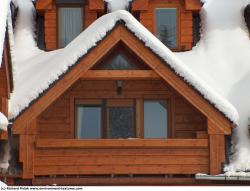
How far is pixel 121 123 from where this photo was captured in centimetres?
1620

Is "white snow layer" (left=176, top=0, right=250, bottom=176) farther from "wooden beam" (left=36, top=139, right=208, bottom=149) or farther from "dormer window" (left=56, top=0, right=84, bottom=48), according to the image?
"dormer window" (left=56, top=0, right=84, bottom=48)

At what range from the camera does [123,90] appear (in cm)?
1636

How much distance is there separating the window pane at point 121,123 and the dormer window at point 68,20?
2.57 metres

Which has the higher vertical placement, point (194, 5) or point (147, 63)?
point (194, 5)

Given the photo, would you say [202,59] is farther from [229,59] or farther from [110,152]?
[110,152]

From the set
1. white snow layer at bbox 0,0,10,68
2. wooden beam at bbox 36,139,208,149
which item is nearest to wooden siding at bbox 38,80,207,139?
wooden beam at bbox 36,139,208,149

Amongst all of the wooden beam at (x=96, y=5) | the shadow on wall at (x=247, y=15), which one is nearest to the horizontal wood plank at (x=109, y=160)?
the wooden beam at (x=96, y=5)

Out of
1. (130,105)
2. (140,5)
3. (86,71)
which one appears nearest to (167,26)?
(140,5)

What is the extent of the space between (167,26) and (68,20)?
2.45 meters

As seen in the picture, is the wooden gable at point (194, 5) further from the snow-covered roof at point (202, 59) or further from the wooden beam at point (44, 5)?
the wooden beam at point (44, 5)

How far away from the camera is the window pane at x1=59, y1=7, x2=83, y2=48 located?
17.9 metres

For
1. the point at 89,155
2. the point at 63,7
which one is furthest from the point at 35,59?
the point at 89,155

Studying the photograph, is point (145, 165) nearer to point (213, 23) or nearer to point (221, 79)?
point (221, 79)

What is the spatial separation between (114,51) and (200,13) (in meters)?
3.44
